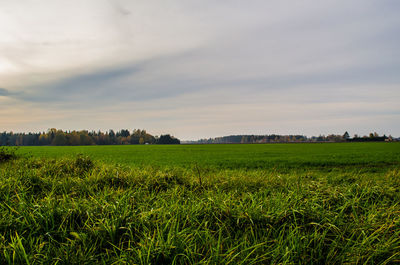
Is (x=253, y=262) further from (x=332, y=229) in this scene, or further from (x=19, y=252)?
(x=19, y=252)

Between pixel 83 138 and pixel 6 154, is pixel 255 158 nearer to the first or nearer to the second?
pixel 6 154

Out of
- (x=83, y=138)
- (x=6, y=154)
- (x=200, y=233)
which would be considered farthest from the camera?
(x=83, y=138)

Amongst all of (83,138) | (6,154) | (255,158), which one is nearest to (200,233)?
(6,154)

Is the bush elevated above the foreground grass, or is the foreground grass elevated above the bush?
the bush

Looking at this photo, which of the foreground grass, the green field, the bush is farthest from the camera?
the green field

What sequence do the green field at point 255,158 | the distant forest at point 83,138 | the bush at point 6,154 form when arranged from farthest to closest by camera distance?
1. the distant forest at point 83,138
2. the green field at point 255,158
3. the bush at point 6,154

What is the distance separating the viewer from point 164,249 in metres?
2.65

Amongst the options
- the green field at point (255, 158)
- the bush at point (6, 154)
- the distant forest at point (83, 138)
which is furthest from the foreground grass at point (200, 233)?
the distant forest at point (83, 138)

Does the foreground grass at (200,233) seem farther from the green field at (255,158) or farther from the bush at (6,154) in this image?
the bush at (6,154)

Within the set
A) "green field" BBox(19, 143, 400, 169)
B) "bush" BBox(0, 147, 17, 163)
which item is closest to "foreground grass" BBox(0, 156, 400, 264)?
"green field" BBox(19, 143, 400, 169)

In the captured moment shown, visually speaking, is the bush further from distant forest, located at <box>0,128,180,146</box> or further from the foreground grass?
distant forest, located at <box>0,128,180,146</box>

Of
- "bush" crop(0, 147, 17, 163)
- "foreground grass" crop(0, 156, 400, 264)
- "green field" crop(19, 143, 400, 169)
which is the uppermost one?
"bush" crop(0, 147, 17, 163)

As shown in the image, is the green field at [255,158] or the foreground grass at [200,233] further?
the green field at [255,158]

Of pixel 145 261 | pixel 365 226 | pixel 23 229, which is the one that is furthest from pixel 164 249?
pixel 365 226
